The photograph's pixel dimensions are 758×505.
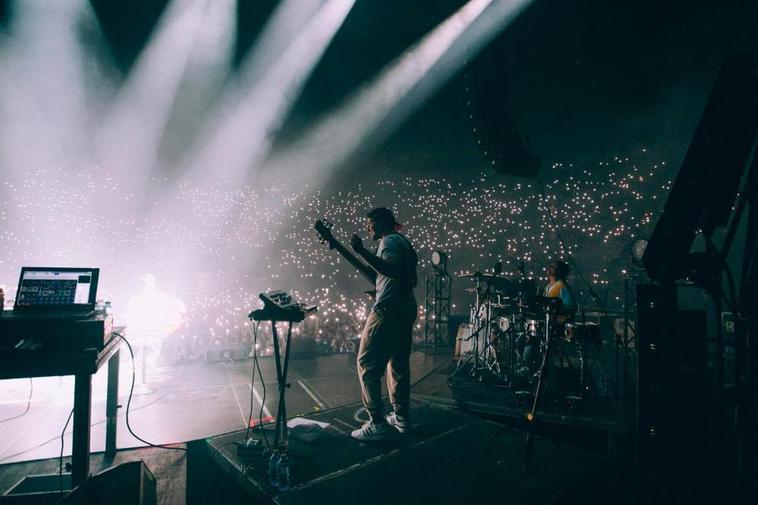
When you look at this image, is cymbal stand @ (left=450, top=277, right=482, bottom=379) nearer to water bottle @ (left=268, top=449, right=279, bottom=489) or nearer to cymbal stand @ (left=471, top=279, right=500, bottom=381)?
cymbal stand @ (left=471, top=279, right=500, bottom=381)

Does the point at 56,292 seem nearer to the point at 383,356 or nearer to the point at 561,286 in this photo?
the point at 383,356

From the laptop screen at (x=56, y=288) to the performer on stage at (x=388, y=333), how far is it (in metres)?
2.05

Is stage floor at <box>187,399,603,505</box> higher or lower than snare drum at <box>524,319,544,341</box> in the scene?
lower

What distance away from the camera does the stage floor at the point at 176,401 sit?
3.62 m

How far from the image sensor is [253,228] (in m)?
10.2

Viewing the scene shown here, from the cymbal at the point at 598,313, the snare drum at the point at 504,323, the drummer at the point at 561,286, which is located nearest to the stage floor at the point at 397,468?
the snare drum at the point at 504,323

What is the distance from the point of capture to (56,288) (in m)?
2.53

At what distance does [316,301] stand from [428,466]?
8.05 metres

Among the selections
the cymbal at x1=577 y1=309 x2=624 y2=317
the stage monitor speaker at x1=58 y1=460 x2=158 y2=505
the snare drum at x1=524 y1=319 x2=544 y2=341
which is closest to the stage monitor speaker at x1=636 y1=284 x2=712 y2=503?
the snare drum at x1=524 y1=319 x2=544 y2=341

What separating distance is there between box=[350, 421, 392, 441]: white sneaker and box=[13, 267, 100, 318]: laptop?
2206mm

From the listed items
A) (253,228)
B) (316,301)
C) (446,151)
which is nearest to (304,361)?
(316,301)

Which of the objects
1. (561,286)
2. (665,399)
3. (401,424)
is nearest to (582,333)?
(665,399)

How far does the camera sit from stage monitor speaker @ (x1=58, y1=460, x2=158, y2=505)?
1.76 metres

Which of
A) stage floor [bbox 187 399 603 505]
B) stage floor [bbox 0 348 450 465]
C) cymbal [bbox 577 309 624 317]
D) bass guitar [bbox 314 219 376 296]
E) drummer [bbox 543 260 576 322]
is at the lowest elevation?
stage floor [bbox 0 348 450 465]
